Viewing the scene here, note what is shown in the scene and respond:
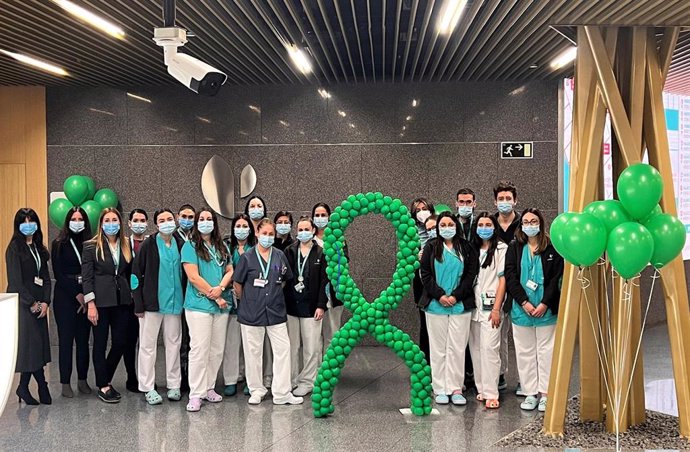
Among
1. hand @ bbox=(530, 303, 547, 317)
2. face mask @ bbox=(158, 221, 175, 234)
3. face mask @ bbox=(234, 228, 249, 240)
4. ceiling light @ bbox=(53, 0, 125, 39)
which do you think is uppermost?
ceiling light @ bbox=(53, 0, 125, 39)

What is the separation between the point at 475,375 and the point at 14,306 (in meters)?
5.26

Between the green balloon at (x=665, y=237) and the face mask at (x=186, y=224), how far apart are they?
3.57 m

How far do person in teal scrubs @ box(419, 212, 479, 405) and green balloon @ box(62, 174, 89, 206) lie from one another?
408 cm

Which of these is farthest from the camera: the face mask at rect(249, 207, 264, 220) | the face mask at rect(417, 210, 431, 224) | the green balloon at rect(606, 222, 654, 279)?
the face mask at rect(417, 210, 431, 224)

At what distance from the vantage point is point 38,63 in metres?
7.89

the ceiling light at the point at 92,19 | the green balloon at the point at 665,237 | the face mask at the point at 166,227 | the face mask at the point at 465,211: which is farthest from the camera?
the face mask at the point at 465,211

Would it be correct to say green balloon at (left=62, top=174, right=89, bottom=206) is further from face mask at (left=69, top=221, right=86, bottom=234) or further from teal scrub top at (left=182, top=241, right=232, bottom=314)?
teal scrub top at (left=182, top=241, right=232, bottom=314)

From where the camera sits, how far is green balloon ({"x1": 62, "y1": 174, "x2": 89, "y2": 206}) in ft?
29.1

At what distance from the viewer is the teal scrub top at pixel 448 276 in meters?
6.67

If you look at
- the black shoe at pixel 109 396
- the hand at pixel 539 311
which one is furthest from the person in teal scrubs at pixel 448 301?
the black shoe at pixel 109 396

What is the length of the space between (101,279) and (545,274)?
11.5 feet

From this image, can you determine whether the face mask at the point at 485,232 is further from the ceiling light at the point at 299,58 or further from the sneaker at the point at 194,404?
the sneaker at the point at 194,404

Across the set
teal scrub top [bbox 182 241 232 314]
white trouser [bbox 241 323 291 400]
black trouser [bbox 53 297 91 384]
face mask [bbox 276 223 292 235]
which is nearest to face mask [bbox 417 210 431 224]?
face mask [bbox 276 223 292 235]

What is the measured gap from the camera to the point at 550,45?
715 cm
